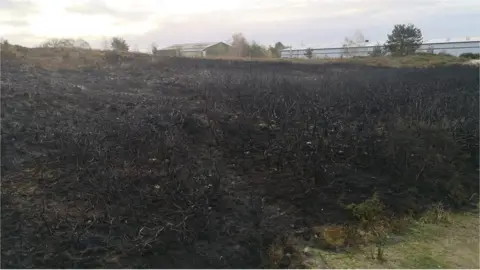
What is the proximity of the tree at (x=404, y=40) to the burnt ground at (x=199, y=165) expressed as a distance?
898 inches

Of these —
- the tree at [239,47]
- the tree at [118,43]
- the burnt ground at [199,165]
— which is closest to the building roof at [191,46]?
the tree at [239,47]

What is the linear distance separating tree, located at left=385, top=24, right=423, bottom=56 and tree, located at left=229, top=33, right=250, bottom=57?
37.2ft

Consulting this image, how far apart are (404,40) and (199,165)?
30007 mm

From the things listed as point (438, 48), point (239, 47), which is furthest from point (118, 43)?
point (438, 48)

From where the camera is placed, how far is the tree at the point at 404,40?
3141cm

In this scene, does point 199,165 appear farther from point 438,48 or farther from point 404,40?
point 438,48

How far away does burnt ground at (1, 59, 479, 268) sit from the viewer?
4.06 metres

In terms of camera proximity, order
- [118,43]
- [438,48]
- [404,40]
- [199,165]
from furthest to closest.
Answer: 1. [438,48]
2. [404,40]
3. [118,43]
4. [199,165]

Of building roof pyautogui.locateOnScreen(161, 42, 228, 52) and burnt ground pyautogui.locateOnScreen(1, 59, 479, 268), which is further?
building roof pyautogui.locateOnScreen(161, 42, 228, 52)

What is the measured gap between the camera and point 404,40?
31.6 meters

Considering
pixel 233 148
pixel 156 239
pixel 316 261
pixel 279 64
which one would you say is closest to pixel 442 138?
pixel 233 148

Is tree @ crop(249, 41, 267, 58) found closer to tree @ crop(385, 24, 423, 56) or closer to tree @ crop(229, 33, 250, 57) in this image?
tree @ crop(229, 33, 250, 57)

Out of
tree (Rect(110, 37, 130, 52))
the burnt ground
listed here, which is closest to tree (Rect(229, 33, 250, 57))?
tree (Rect(110, 37, 130, 52))

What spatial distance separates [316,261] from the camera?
416cm
